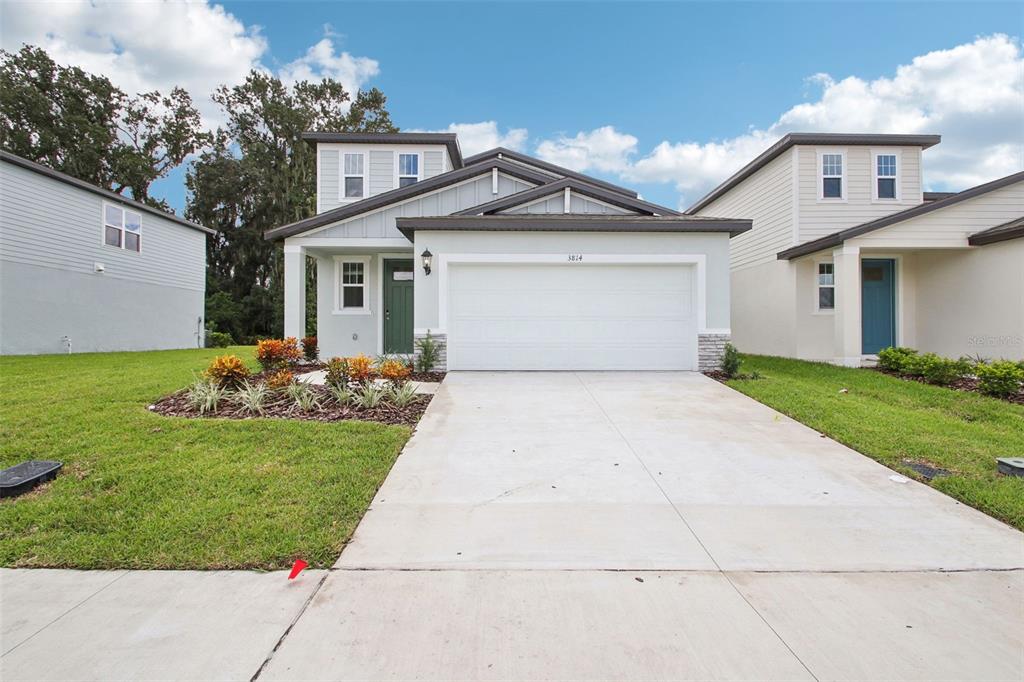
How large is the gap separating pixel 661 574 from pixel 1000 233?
11915 millimetres

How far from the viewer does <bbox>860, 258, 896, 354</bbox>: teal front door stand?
1238 centimetres

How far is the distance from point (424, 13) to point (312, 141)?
4.33 metres

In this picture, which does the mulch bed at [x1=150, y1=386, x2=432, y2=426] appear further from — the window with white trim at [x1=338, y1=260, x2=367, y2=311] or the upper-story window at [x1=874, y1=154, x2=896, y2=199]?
the upper-story window at [x1=874, y1=154, x2=896, y2=199]

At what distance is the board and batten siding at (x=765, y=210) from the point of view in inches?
497

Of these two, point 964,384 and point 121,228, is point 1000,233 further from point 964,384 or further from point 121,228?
point 121,228

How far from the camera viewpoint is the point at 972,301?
1077cm

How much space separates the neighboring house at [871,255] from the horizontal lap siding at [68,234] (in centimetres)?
1913

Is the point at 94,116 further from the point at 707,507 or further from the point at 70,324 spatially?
the point at 707,507

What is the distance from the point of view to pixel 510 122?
17953 mm

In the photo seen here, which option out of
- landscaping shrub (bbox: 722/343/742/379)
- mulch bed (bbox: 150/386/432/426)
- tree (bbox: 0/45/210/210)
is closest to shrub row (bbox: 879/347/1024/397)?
landscaping shrub (bbox: 722/343/742/379)

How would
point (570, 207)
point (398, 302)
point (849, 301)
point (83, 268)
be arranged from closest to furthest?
point (570, 207) < point (849, 301) < point (398, 302) < point (83, 268)

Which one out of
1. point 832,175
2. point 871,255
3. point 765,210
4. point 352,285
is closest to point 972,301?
point 871,255

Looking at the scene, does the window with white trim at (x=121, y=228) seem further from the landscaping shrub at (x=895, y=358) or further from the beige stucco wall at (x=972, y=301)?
the beige stucco wall at (x=972, y=301)

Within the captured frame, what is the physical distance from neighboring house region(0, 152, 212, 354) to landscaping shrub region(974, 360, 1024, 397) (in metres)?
20.4
